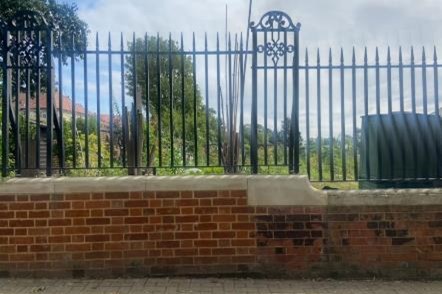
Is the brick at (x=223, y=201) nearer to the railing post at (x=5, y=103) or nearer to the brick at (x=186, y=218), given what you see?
the brick at (x=186, y=218)

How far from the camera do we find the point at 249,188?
4.97 m

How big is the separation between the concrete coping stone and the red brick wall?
62 millimetres

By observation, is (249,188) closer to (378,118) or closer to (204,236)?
(204,236)

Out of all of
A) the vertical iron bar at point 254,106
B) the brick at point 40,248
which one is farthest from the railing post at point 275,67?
the brick at point 40,248

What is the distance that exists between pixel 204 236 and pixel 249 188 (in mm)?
656

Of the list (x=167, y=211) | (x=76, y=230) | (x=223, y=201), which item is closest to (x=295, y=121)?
(x=223, y=201)

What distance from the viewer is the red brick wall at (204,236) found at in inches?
194

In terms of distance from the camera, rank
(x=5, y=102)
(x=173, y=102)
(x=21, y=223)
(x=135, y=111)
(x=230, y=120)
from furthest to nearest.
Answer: (x=173, y=102), (x=230, y=120), (x=135, y=111), (x=5, y=102), (x=21, y=223)

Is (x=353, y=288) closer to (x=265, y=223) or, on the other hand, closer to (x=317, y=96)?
(x=265, y=223)

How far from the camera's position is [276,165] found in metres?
5.23

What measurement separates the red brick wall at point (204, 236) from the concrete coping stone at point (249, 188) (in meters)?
0.06

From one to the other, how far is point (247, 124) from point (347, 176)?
129 cm

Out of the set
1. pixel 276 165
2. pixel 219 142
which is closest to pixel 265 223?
pixel 276 165

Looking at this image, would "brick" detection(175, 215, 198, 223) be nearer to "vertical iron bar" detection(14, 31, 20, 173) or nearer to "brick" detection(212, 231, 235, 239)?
"brick" detection(212, 231, 235, 239)
